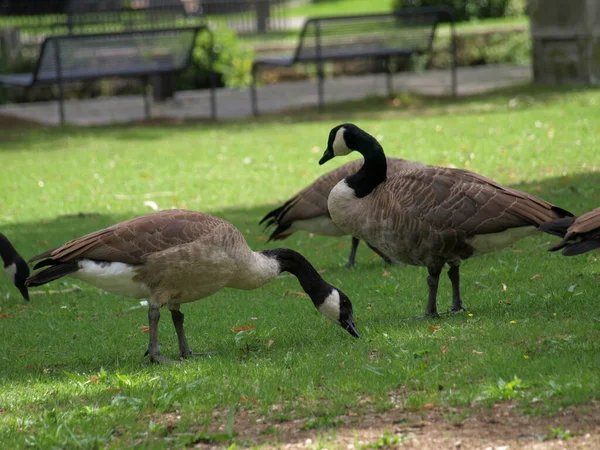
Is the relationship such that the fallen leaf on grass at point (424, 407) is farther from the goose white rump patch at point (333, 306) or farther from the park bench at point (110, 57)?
the park bench at point (110, 57)

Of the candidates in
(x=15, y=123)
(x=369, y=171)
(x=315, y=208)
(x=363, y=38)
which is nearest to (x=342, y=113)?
(x=363, y=38)

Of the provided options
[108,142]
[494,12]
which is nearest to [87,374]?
[108,142]

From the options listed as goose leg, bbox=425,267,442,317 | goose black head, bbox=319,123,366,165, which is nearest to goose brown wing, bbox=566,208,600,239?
goose leg, bbox=425,267,442,317

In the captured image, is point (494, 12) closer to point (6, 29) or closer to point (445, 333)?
point (6, 29)

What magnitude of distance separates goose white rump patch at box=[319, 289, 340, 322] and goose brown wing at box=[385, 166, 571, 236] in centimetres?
78

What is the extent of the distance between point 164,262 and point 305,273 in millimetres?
1110

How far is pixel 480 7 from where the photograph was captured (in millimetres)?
35906

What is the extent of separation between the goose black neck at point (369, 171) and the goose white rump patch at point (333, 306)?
95 centimetres

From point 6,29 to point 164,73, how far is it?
277 inches

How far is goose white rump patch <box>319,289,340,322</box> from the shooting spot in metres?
6.55

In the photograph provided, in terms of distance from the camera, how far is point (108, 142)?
16812mm

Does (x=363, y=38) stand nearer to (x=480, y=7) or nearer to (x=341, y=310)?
(x=341, y=310)

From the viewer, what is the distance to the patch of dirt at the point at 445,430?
4.47m

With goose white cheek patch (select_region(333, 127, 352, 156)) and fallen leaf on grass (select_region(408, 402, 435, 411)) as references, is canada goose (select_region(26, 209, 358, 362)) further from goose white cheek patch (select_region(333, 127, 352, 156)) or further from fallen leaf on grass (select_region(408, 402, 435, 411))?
fallen leaf on grass (select_region(408, 402, 435, 411))
